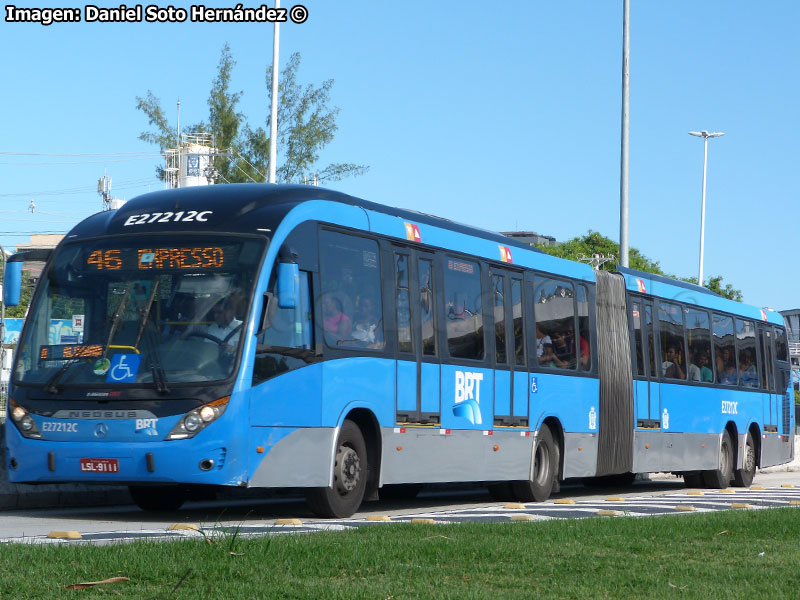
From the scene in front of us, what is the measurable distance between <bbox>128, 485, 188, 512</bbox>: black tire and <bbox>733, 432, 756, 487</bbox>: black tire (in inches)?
545

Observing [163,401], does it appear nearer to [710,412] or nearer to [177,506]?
[177,506]

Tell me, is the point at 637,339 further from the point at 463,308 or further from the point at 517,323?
the point at 463,308

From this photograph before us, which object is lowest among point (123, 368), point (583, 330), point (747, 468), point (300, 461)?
point (747, 468)

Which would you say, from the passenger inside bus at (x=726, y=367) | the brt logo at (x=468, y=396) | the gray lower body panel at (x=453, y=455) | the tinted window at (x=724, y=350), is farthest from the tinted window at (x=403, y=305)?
the passenger inside bus at (x=726, y=367)

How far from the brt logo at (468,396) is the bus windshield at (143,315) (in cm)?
414

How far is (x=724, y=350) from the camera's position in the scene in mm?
25047

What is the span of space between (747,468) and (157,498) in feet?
48.1

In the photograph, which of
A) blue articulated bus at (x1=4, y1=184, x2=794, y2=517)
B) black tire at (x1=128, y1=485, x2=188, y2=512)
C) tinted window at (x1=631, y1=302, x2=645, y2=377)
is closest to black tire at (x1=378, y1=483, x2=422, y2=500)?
blue articulated bus at (x1=4, y1=184, x2=794, y2=517)

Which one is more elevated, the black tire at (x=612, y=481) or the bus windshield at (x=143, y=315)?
the bus windshield at (x=143, y=315)

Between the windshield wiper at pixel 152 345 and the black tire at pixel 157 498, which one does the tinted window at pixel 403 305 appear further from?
the windshield wiper at pixel 152 345

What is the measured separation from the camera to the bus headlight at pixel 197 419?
12.2 metres

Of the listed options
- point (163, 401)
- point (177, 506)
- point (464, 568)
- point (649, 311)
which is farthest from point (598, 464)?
point (464, 568)

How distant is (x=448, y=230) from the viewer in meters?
16.4

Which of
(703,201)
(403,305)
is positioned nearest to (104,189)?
(703,201)
